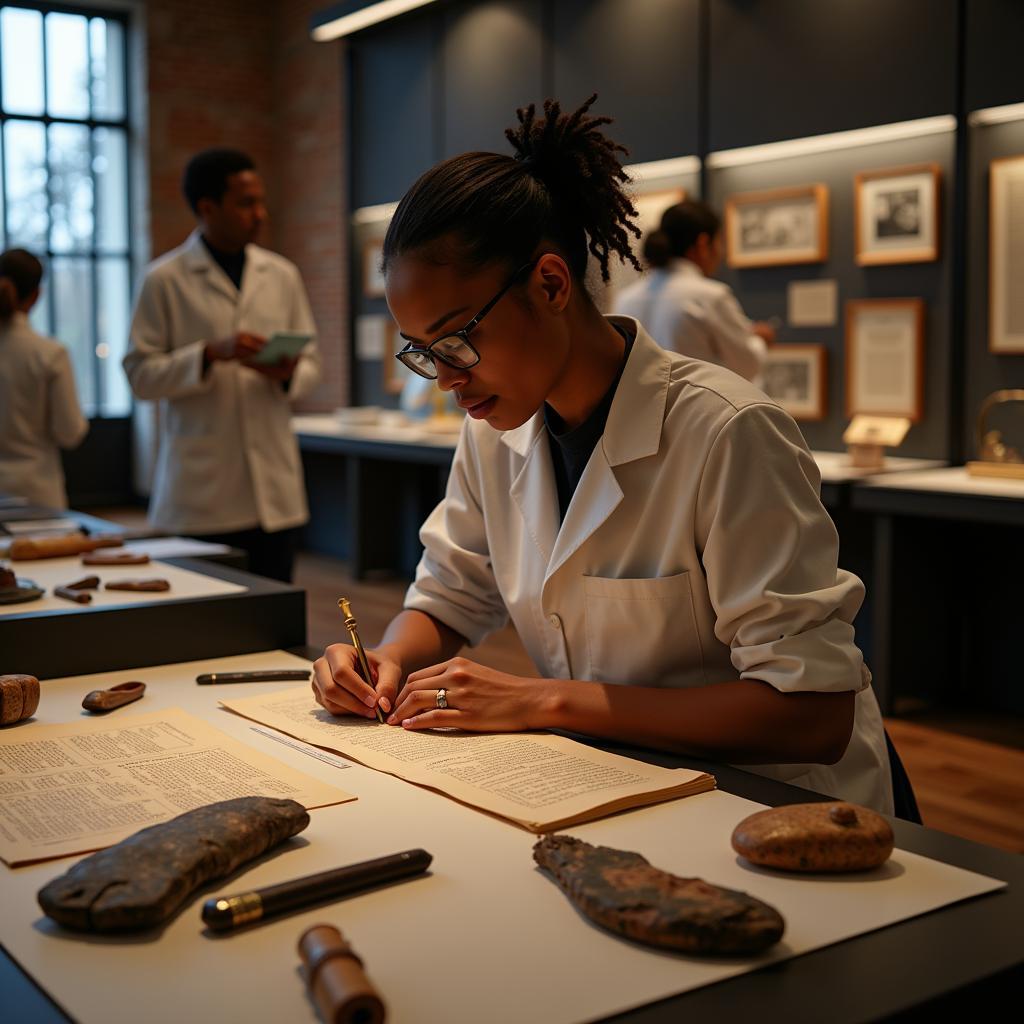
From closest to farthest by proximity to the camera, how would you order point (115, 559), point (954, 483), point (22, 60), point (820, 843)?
1. point (820, 843)
2. point (115, 559)
3. point (954, 483)
4. point (22, 60)

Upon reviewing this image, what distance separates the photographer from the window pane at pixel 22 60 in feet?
29.5

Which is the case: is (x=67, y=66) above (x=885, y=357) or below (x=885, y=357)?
above

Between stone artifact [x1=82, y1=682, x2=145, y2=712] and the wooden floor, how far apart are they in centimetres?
160

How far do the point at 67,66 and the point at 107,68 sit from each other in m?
0.28

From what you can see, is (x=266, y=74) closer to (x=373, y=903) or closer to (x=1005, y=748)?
(x=1005, y=748)

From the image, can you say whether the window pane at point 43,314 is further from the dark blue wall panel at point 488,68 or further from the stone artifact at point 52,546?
the stone artifact at point 52,546

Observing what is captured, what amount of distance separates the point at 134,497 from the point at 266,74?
134 inches

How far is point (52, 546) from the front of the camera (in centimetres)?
253

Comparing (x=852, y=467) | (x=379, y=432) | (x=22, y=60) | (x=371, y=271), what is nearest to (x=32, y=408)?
(x=379, y=432)

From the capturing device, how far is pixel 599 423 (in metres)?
1.63

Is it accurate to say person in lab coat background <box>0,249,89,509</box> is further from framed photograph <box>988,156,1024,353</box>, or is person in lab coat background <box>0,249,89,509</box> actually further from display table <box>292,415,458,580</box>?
framed photograph <box>988,156,1024,353</box>

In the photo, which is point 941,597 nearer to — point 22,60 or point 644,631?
point 644,631

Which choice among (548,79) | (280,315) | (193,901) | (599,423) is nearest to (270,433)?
(280,315)

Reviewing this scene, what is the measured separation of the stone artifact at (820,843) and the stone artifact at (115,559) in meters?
1.58
